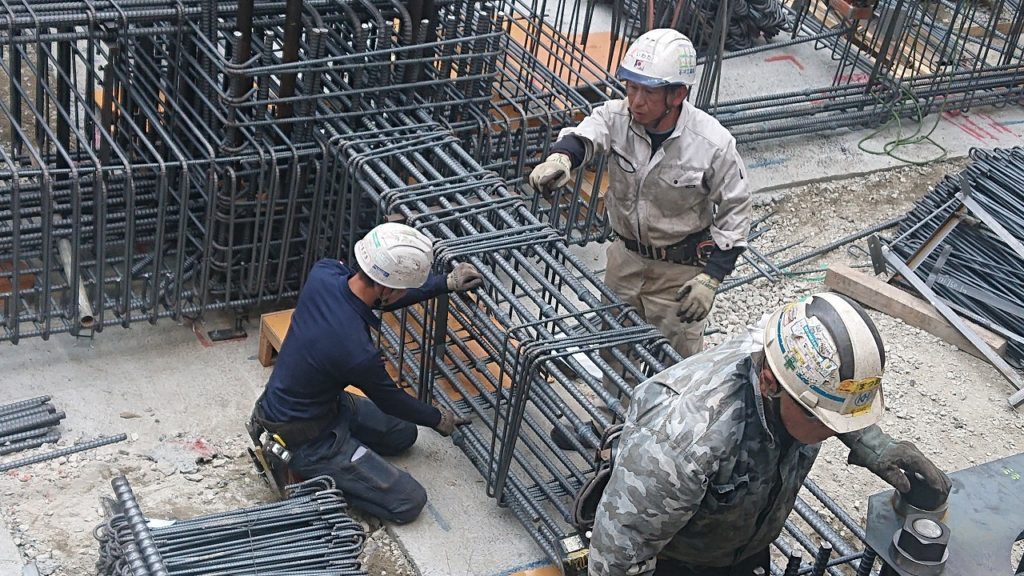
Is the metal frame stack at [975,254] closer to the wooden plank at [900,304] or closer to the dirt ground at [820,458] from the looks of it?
the wooden plank at [900,304]

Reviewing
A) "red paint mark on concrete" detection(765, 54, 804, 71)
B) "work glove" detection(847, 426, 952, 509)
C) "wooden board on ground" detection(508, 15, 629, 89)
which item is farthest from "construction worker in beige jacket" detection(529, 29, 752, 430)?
"red paint mark on concrete" detection(765, 54, 804, 71)

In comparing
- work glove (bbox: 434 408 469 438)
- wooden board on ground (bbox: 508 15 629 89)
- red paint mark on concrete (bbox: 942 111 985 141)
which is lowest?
work glove (bbox: 434 408 469 438)

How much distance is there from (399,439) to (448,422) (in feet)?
1.05

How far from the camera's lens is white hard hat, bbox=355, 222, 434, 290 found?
524cm

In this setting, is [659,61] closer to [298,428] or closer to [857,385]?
[298,428]

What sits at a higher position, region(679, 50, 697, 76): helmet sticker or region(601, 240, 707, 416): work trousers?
region(679, 50, 697, 76): helmet sticker

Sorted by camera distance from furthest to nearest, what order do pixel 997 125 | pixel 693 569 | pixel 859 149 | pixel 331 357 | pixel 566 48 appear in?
pixel 997 125
pixel 859 149
pixel 566 48
pixel 331 357
pixel 693 569

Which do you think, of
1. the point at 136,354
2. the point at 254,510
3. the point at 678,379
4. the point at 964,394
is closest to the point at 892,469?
the point at 678,379

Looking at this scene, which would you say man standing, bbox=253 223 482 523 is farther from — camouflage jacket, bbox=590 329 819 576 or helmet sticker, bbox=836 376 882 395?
helmet sticker, bbox=836 376 882 395

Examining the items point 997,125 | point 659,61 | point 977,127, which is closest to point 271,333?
point 659,61

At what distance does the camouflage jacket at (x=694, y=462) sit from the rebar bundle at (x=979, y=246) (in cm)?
447

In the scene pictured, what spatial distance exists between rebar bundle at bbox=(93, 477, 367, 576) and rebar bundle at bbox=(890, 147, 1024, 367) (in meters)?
4.62

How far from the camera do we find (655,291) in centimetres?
659

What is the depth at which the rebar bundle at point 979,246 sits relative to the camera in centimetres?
811
